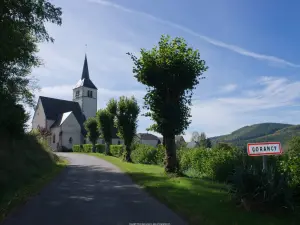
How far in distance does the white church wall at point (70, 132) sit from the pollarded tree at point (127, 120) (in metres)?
39.4

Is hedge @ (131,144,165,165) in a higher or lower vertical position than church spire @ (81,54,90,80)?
lower

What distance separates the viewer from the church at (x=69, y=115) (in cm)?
7069

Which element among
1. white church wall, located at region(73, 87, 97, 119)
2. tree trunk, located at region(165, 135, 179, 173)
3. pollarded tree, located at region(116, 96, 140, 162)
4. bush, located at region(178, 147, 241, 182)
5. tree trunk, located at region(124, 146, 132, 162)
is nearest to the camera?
bush, located at region(178, 147, 241, 182)

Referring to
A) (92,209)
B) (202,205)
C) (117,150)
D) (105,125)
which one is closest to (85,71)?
(105,125)

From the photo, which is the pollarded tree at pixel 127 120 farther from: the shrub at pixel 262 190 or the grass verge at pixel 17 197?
the shrub at pixel 262 190

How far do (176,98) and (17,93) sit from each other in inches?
471

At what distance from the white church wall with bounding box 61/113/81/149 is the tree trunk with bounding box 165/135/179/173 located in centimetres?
5544

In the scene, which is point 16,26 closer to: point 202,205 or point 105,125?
point 202,205

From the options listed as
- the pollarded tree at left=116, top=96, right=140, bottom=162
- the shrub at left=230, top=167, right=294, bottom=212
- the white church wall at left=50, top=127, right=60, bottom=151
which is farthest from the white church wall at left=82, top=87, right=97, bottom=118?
the shrub at left=230, top=167, right=294, bottom=212

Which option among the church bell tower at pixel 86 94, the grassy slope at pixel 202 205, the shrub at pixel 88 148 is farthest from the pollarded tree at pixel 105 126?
the church bell tower at pixel 86 94

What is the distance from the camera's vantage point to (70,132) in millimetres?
71188

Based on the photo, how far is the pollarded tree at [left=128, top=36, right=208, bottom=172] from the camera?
17.1 meters

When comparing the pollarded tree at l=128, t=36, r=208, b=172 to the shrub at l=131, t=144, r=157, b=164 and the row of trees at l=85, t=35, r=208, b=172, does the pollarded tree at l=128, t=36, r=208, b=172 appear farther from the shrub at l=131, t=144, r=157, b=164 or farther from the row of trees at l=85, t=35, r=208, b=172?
the shrub at l=131, t=144, r=157, b=164

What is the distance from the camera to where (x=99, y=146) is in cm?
5169
